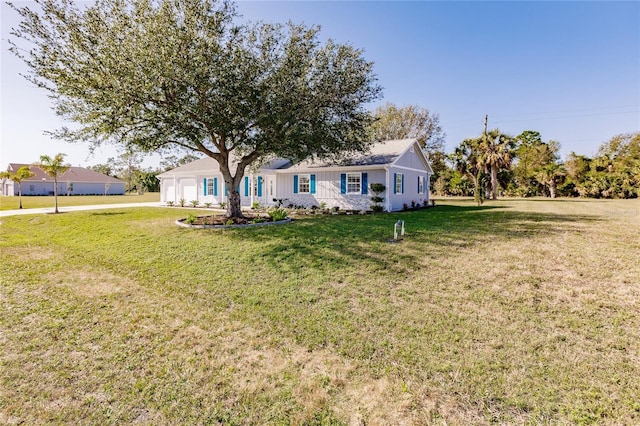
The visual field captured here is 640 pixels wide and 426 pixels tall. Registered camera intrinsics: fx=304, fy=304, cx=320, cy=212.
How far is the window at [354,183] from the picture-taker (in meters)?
18.0

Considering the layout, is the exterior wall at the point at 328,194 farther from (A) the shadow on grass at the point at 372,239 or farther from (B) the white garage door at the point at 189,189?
(B) the white garage door at the point at 189,189

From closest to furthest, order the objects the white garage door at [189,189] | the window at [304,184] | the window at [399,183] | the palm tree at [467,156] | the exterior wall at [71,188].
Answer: the window at [399,183], the window at [304,184], the white garage door at [189,189], the palm tree at [467,156], the exterior wall at [71,188]

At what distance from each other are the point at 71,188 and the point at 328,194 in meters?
51.2

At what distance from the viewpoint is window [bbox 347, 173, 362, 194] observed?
1800 centimetres

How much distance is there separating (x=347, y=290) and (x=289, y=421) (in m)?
3.03

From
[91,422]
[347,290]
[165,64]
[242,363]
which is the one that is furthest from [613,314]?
[165,64]

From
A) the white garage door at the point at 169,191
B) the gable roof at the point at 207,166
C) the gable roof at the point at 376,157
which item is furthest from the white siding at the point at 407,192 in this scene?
the white garage door at the point at 169,191

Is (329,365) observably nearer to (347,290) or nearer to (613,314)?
(347,290)

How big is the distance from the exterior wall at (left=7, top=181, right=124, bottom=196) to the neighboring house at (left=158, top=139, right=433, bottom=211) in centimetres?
3823

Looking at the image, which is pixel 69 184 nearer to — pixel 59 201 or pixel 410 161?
pixel 59 201

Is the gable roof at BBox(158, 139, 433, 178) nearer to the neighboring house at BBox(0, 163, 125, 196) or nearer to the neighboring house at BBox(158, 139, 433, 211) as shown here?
the neighboring house at BBox(158, 139, 433, 211)

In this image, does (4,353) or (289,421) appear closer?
(289,421)

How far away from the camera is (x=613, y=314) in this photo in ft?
14.1

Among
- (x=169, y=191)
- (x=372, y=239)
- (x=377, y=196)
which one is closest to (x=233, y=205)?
(x=372, y=239)
